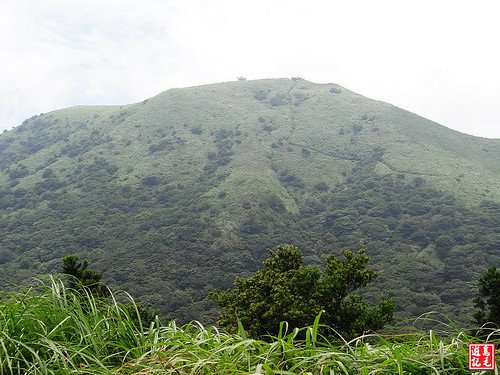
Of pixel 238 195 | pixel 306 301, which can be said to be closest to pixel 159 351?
pixel 306 301

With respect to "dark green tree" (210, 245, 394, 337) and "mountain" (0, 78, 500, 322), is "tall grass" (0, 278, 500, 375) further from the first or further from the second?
"mountain" (0, 78, 500, 322)

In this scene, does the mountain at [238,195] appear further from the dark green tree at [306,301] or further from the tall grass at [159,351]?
the tall grass at [159,351]

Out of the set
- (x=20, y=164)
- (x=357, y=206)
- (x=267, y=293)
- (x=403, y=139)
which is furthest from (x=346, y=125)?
(x=267, y=293)

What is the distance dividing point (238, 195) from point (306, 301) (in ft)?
146

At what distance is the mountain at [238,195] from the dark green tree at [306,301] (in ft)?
51.7

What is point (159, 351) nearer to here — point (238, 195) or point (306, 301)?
point (306, 301)

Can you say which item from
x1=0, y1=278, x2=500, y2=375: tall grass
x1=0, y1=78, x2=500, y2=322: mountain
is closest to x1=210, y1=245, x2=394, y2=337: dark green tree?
x1=0, y1=278, x2=500, y2=375: tall grass

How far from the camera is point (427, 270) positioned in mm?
44156

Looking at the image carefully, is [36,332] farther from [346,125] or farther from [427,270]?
[346,125]

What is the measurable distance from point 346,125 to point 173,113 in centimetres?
3379

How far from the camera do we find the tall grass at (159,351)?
2488 mm

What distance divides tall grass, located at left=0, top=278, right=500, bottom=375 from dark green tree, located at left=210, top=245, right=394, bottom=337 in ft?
51.4

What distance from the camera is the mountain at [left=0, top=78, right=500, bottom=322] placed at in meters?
45.5

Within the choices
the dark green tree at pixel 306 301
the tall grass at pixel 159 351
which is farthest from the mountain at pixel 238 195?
the tall grass at pixel 159 351
